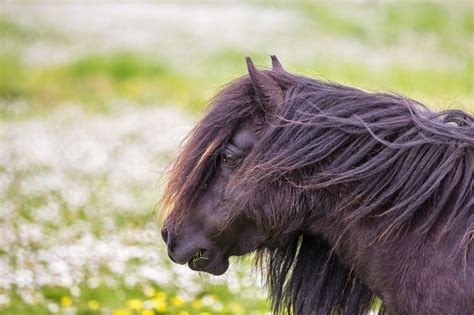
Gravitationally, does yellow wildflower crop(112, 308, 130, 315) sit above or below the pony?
below

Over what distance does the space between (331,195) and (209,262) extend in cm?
79

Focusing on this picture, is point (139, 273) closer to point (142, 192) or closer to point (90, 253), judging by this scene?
point (90, 253)

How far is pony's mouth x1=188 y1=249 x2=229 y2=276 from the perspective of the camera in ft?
14.1

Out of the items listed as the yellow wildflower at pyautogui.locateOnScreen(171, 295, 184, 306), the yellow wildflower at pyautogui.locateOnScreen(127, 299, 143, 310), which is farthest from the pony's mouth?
the yellow wildflower at pyautogui.locateOnScreen(171, 295, 184, 306)

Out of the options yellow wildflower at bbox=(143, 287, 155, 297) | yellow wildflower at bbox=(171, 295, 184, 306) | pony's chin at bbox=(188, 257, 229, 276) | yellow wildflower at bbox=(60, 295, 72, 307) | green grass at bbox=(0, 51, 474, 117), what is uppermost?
pony's chin at bbox=(188, 257, 229, 276)

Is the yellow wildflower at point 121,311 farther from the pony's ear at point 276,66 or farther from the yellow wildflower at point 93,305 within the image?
the pony's ear at point 276,66

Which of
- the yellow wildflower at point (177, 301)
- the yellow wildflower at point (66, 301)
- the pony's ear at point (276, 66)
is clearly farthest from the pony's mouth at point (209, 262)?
the yellow wildflower at point (66, 301)

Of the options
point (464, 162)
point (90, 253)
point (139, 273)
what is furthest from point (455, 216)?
point (90, 253)

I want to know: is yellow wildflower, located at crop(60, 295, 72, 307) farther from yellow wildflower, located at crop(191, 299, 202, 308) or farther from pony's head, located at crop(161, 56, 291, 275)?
pony's head, located at crop(161, 56, 291, 275)

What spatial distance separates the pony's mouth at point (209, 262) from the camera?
4.30 meters

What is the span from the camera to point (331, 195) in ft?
13.2

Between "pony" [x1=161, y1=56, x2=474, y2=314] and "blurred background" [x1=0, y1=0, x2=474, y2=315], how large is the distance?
1.63 feet

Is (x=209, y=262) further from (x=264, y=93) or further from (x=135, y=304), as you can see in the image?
(x=135, y=304)

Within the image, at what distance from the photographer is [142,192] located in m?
11.3
